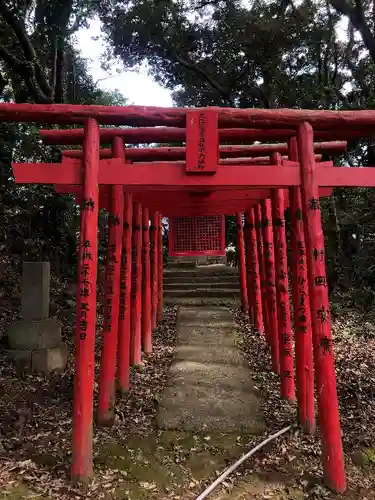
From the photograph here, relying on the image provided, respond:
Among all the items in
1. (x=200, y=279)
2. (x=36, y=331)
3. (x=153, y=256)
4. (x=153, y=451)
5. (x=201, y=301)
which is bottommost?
(x=153, y=451)

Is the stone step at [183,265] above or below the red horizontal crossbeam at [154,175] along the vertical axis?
below

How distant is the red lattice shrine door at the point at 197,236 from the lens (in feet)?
45.0

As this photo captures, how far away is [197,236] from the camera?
13.8 meters

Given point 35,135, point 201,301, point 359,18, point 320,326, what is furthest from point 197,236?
point 320,326

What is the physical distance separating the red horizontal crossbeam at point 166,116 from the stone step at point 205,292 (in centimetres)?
872

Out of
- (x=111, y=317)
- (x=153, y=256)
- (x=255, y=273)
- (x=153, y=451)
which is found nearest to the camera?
(x=153, y=451)

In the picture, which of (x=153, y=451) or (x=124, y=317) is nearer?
(x=153, y=451)

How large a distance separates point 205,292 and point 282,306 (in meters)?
A: 7.09

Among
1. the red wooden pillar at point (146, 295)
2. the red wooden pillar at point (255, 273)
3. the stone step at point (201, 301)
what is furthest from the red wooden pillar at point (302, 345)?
the stone step at point (201, 301)

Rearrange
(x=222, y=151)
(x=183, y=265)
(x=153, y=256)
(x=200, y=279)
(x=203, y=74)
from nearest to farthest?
(x=222, y=151)
(x=153, y=256)
(x=200, y=279)
(x=183, y=265)
(x=203, y=74)

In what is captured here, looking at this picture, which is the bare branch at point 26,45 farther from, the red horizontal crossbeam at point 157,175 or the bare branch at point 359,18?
the bare branch at point 359,18

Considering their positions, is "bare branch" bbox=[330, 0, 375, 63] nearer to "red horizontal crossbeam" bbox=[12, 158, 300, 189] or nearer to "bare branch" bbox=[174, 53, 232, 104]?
"bare branch" bbox=[174, 53, 232, 104]

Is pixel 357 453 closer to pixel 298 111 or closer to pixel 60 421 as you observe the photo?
pixel 60 421

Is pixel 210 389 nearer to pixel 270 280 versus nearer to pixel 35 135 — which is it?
pixel 270 280
